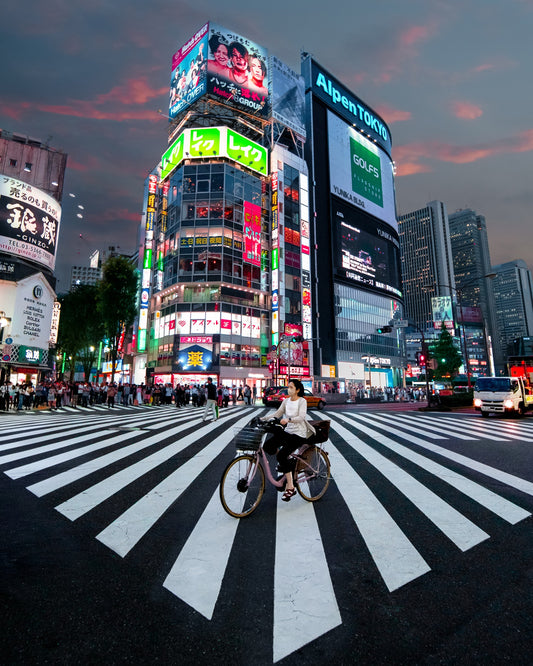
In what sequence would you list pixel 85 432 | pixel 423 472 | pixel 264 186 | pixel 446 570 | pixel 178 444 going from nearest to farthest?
pixel 446 570, pixel 423 472, pixel 178 444, pixel 85 432, pixel 264 186

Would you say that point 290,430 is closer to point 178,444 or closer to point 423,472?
point 423,472

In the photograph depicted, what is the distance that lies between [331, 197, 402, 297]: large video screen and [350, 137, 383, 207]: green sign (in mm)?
5910

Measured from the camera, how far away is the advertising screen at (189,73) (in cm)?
4812

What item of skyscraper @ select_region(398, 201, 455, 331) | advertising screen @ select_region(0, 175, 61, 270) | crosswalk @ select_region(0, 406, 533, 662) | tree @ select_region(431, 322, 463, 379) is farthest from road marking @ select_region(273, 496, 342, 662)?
skyscraper @ select_region(398, 201, 455, 331)

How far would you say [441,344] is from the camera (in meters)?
61.7

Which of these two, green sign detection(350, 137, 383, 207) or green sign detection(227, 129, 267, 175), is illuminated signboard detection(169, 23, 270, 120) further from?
green sign detection(350, 137, 383, 207)

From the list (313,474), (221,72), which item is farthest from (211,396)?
(221,72)

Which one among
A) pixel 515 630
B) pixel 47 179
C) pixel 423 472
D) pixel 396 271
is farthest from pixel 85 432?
pixel 396 271

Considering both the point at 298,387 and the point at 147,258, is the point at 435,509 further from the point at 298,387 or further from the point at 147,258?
the point at 147,258

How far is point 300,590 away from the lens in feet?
9.05

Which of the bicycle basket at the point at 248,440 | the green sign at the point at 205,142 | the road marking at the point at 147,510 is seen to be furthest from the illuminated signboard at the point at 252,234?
the bicycle basket at the point at 248,440

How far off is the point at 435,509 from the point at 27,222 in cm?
4013

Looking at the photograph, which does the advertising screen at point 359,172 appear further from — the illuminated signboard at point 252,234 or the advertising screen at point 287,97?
the illuminated signboard at point 252,234

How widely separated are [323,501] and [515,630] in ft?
9.44
